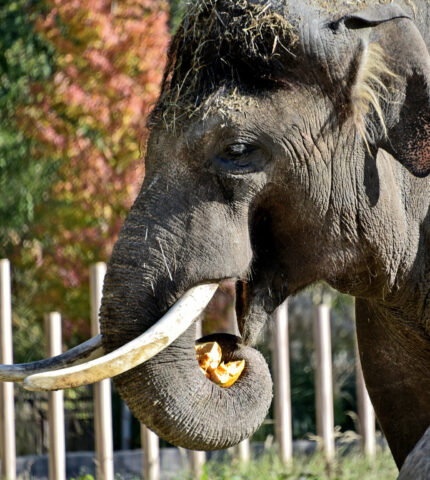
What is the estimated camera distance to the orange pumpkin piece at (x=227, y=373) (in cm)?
304

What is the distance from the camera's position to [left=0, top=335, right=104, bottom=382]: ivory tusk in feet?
9.85

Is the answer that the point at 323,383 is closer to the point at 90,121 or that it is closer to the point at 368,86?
the point at 90,121

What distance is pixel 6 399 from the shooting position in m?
6.07

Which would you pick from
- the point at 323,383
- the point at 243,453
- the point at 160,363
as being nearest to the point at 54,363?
the point at 160,363

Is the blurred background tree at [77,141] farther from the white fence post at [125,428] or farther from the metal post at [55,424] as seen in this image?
the metal post at [55,424]

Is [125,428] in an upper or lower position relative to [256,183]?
lower

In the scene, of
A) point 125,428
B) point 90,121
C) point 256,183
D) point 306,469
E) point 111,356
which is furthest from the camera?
point 125,428

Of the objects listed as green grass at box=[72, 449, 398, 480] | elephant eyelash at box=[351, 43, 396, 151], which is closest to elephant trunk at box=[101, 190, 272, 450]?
elephant eyelash at box=[351, 43, 396, 151]

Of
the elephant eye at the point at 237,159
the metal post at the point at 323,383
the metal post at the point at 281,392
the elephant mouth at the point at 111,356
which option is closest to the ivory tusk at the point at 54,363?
the elephant mouth at the point at 111,356

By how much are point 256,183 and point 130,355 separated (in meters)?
0.71

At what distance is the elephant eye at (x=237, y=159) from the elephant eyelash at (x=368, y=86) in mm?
389

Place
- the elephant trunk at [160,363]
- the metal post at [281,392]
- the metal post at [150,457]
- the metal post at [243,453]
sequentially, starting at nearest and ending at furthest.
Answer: the elephant trunk at [160,363], the metal post at [150,457], the metal post at [243,453], the metal post at [281,392]

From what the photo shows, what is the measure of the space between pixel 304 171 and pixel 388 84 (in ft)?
1.35

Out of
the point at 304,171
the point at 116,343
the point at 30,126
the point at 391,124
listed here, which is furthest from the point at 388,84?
the point at 30,126
